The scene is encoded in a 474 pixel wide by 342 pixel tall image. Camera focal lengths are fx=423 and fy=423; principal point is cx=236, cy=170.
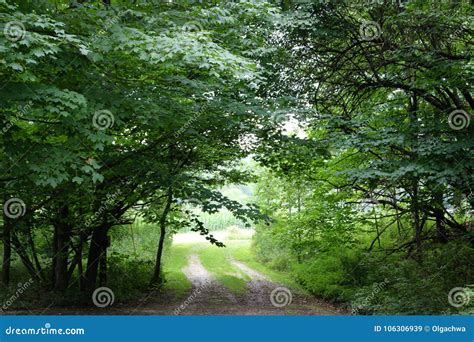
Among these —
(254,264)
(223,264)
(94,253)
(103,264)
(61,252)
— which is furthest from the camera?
(254,264)

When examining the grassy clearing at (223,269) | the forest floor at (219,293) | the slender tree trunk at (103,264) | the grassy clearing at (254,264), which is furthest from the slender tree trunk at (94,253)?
the grassy clearing at (254,264)

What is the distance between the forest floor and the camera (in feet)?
39.7

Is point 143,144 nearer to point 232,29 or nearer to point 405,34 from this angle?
point 232,29

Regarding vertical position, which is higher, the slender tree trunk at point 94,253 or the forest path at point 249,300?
the slender tree trunk at point 94,253

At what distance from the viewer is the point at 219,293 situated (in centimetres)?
1647

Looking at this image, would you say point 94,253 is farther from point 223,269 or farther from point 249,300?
point 223,269

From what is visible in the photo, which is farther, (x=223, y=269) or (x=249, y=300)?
(x=223, y=269)

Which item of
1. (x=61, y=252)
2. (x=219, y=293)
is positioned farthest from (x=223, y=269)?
(x=61, y=252)

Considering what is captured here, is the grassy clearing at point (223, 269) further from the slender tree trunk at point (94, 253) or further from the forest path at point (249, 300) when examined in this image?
the slender tree trunk at point (94, 253)

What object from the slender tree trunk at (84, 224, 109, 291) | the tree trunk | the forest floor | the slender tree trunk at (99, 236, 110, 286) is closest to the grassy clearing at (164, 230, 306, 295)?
the forest floor

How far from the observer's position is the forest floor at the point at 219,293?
12.1 m

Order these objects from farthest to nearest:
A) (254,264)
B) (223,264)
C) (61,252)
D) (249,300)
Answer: (254,264) < (223,264) < (249,300) < (61,252)

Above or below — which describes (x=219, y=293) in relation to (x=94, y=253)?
below

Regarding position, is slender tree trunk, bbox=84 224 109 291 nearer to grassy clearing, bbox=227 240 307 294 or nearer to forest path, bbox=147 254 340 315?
forest path, bbox=147 254 340 315
